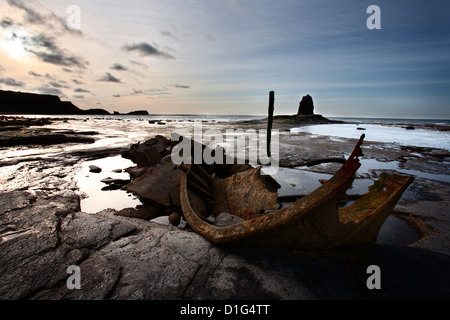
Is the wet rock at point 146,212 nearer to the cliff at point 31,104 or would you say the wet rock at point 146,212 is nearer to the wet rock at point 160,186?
the wet rock at point 160,186

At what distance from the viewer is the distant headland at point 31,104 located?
320 feet

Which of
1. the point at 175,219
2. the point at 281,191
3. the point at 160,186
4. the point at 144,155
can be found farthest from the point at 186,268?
the point at 144,155

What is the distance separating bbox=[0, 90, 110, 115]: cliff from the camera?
97.4 metres

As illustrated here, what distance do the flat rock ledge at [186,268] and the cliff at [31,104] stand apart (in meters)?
130

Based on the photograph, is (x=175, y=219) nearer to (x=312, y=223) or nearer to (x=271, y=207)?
(x=271, y=207)

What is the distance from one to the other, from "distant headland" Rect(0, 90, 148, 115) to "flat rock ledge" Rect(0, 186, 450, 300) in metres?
130

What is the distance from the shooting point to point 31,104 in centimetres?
10506

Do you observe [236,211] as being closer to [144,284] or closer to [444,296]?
[144,284]

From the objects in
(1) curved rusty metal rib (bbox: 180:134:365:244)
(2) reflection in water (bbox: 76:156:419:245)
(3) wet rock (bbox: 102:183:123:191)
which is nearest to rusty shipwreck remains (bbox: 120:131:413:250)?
(1) curved rusty metal rib (bbox: 180:134:365:244)

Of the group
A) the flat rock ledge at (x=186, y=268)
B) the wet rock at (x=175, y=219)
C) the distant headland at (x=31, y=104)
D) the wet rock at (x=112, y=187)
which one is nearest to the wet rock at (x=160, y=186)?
the wet rock at (x=175, y=219)

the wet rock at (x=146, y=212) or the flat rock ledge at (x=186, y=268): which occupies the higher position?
the flat rock ledge at (x=186, y=268)

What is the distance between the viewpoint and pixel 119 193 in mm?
5234
